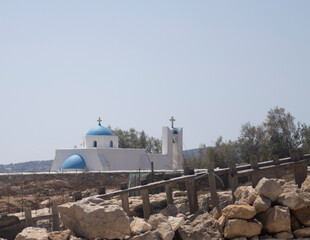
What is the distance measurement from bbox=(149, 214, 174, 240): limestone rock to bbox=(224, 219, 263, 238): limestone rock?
37.3 inches

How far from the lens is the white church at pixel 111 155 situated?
3403 centimetres

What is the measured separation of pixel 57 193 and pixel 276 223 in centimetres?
1601

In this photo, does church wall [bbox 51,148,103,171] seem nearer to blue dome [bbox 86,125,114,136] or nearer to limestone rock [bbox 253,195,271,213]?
blue dome [bbox 86,125,114,136]

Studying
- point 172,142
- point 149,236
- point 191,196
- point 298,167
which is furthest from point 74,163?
point 149,236

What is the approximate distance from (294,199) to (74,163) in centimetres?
2739

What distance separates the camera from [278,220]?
7.45m

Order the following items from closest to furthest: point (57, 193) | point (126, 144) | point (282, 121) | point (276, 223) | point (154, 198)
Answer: point (276, 223)
point (154, 198)
point (57, 193)
point (282, 121)
point (126, 144)

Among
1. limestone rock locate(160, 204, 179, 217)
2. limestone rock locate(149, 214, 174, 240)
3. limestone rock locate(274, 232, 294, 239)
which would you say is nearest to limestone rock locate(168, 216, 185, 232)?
limestone rock locate(149, 214, 174, 240)

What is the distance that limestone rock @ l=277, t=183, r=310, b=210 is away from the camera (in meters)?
7.57

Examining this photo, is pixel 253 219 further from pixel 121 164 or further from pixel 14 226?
pixel 121 164

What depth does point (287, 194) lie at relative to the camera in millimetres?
7703

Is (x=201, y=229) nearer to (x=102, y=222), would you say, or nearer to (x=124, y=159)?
(x=102, y=222)

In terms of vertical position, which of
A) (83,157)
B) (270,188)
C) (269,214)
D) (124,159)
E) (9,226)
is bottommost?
(9,226)

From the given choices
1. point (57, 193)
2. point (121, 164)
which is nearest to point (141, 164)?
point (121, 164)
